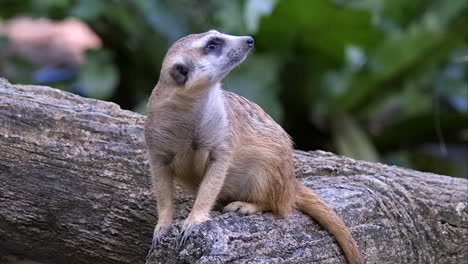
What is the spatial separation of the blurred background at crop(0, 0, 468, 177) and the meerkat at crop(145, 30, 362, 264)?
2.27m

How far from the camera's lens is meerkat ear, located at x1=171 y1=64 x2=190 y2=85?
2.39 m

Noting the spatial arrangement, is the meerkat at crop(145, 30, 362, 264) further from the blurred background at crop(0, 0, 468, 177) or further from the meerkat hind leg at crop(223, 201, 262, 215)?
the blurred background at crop(0, 0, 468, 177)

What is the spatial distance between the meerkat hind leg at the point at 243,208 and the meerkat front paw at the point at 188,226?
160 millimetres

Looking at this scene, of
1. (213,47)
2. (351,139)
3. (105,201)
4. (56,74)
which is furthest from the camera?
(56,74)

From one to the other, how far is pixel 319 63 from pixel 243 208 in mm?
3107

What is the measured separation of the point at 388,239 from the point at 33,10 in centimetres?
414

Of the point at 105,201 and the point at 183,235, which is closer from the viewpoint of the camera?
the point at 183,235

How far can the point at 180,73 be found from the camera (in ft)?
7.87

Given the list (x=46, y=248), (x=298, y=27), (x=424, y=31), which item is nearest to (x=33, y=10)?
(x=298, y=27)

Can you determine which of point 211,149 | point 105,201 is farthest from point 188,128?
point 105,201

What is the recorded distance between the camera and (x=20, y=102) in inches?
113

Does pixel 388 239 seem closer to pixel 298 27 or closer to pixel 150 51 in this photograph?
pixel 298 27

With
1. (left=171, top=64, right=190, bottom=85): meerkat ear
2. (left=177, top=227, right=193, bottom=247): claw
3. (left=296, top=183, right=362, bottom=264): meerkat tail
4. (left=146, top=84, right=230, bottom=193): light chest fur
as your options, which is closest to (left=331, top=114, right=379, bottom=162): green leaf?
(left=296, top=183, right=362, bottom=264): meerkat tail

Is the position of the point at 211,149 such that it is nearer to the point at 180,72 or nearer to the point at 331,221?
the point at 180,72
